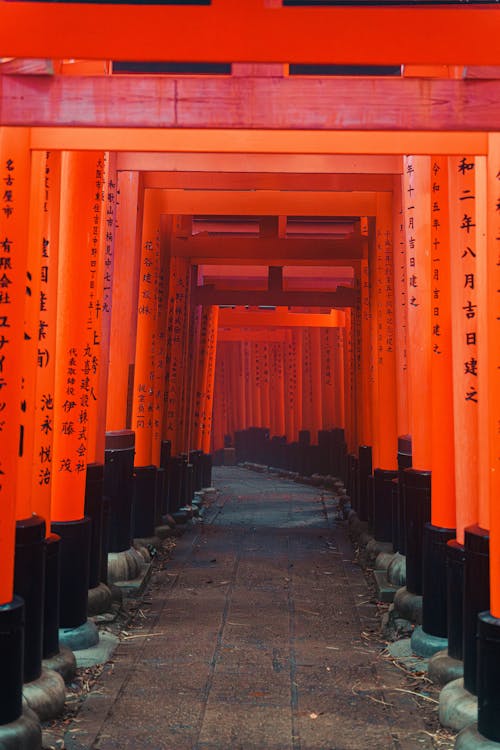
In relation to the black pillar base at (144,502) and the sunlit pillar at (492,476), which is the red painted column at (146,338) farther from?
the sunlit pillar at (492,476)

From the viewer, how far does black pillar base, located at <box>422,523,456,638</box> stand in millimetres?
5254

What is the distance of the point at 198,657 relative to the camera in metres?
5.42

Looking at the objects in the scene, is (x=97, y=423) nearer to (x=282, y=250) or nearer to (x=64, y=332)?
(x=64, y=332)

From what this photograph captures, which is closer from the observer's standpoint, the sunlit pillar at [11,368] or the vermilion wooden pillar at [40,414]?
the sunlit pillar at [11,368]

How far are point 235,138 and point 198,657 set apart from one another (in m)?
3.27

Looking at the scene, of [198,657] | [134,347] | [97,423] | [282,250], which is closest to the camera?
[198,657]

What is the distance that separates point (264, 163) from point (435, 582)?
3661 mm

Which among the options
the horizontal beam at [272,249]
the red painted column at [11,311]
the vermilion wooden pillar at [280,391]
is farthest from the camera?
the vermilion wooden pillar at [280,391]

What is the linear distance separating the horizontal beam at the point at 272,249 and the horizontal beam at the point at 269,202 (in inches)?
47.2

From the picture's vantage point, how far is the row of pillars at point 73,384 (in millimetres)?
3756

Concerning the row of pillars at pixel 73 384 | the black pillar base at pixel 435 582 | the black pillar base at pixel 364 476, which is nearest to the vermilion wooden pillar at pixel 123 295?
the row of pillars at pixel 73 384

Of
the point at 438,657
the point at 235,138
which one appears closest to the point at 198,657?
the point at 438,657

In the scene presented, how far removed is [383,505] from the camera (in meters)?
8.41

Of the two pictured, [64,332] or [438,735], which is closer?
[438,735]
